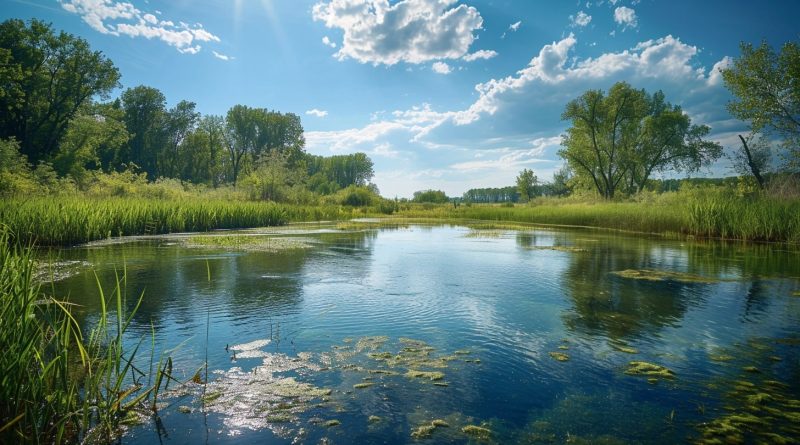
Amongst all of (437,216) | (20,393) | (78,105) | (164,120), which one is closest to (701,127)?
(437,216)

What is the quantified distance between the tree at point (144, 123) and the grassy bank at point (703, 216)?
49945 mm

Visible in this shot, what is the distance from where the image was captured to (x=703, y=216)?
53.4 ft

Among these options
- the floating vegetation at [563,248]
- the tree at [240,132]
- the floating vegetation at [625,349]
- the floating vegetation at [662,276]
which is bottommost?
the floating vegetation at [625,349]

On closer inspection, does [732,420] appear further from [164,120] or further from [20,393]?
[164,120]

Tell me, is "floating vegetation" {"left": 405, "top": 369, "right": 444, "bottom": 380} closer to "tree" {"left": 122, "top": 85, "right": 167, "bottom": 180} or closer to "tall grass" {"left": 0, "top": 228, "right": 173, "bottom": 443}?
"tall grass" {"left": 0, "top": 228, "right": 173, "bottom": 443}

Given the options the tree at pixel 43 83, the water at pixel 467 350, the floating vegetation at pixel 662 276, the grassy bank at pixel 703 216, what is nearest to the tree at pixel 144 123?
the tree at pixel 43 83

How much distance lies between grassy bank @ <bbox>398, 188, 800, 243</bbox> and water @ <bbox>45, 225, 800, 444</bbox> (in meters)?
7.17

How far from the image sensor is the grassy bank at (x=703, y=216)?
46.2ft

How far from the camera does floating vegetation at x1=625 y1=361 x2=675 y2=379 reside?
11.7ft

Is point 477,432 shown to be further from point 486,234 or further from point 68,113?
point 68,113

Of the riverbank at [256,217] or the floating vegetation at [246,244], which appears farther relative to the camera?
the floating vegetation at [246,244]

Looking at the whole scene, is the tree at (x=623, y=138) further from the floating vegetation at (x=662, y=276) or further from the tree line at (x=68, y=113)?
the floating vegetation at (x=662, y=276)

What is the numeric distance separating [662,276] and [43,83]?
41.0m

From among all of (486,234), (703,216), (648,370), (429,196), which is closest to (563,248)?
(486,234)
